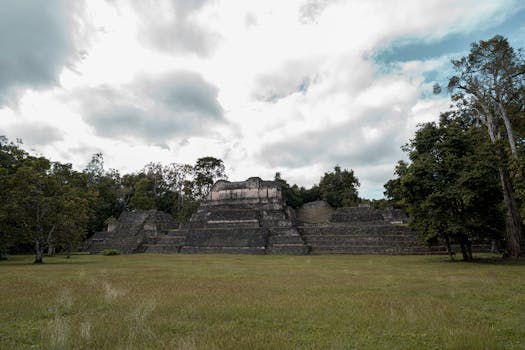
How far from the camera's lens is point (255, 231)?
28.9 meters

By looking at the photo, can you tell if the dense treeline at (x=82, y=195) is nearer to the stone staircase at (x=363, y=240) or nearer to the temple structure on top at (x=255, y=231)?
the temple structure on top at (x=255, y=231)

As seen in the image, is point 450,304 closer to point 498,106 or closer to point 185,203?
point 498,106

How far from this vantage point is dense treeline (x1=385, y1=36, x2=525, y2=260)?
Answer: 15516 millimetres

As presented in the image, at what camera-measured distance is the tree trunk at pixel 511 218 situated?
1685cm

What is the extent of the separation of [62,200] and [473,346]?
22.5 m

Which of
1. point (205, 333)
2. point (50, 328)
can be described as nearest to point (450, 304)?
point (205, 333)

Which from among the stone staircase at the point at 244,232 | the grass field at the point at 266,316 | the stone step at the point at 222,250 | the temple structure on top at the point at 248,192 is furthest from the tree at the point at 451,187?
the temple structure on top at the point at 248,192

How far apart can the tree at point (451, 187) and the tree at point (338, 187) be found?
38838 mm

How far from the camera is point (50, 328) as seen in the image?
16.3 feet

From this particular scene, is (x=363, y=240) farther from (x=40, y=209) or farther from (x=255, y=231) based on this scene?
(x=40, y=209)

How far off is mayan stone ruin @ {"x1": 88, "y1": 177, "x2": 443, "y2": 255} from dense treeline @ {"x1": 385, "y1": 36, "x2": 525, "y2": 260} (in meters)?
7.23

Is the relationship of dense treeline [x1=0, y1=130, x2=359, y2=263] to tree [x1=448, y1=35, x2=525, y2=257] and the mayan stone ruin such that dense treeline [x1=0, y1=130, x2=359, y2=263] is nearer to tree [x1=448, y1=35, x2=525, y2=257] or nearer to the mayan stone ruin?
the mayan stone ruin

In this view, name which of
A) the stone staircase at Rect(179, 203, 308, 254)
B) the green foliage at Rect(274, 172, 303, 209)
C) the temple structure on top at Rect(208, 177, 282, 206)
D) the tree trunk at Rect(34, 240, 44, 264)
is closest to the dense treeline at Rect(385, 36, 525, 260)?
the stone staircase at Rect(179, 203, 308, 254)

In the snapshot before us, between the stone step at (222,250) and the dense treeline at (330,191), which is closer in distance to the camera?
the stone step at (222,250)
